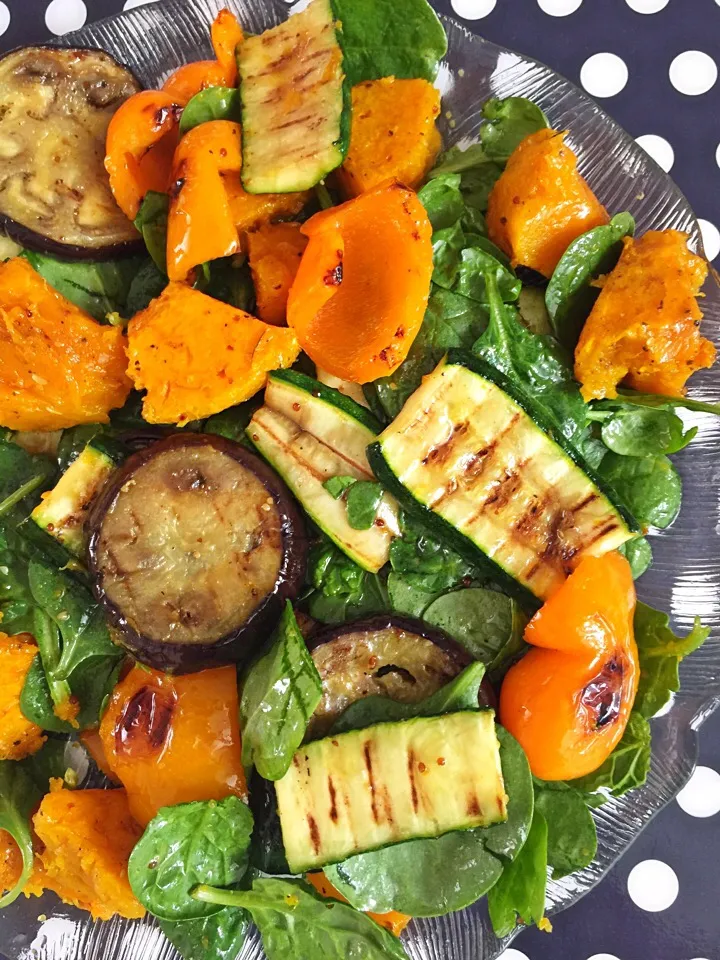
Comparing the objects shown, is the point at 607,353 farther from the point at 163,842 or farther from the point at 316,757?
the point at 163,842

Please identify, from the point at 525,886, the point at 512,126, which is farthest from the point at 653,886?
the point at 512,126

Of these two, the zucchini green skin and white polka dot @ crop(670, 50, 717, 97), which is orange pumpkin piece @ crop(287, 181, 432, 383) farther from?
white polka dot @ crop(670, 50, 717, 97)

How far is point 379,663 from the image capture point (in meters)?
1.88

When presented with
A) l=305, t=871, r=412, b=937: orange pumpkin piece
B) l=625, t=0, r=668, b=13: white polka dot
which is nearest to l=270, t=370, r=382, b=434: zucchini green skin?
l=305, t=871, r=412, b=937: orange pumpkin piece

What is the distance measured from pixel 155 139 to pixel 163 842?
167 cm

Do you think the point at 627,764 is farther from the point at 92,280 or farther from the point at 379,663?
the point at 92,280

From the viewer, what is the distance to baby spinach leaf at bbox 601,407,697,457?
78.2 inches

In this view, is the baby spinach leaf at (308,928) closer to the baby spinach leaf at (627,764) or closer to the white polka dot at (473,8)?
the baby spinach leaf at (627,764)

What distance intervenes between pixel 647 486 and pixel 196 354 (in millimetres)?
1164

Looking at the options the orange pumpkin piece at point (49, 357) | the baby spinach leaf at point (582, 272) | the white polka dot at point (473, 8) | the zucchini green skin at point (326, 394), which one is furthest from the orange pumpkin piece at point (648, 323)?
the white polka dot at point (473, 8)

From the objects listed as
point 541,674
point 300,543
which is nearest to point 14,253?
point 300,543

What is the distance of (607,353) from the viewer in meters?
1.92

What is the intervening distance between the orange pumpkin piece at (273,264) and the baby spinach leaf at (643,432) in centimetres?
85

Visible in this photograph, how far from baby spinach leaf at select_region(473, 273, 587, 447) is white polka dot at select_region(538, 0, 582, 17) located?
1357 mm
